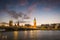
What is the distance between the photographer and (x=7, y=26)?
32.5m

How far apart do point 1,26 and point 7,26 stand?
5.81 feet

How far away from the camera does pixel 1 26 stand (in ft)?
102
